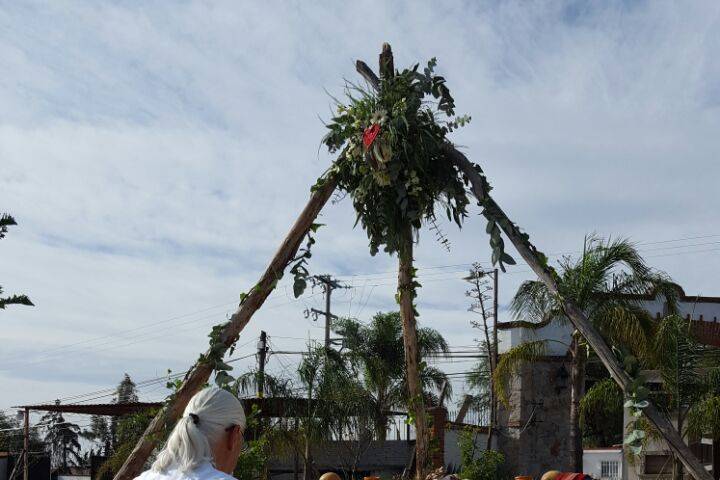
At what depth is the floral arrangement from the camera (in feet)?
21.5

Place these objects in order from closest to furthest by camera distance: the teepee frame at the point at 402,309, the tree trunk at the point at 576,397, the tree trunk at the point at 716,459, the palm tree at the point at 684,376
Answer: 1. the teepee frame at the point at 402,309
2. the palm tree at the point at 684,376
3. the tree trunk at the point at 716,459
4. the tree trunk at the point at 576,397

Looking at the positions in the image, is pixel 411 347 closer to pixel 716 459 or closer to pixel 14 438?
pixel 716 459

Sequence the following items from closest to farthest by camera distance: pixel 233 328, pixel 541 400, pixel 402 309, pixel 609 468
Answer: pixel 233 328
pixel 402 309
pixel 609 468
pixel 541 400

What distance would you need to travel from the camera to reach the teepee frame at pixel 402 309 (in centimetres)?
573

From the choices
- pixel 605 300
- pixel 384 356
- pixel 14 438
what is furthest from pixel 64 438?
pixel 605 300

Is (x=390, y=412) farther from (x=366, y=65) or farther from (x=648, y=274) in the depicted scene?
(x=366, y=65)

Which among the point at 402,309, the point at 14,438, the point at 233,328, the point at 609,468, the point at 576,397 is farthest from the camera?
the point at 14,438

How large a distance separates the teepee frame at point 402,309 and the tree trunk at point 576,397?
8614 mm

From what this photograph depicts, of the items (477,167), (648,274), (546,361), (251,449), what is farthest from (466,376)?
(477,167)

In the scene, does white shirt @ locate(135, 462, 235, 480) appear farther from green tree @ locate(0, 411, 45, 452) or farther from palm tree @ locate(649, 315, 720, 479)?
green tree @ locate(0, 411, 45, 452)

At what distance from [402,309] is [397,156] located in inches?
50.5

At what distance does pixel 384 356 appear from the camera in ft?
78.0

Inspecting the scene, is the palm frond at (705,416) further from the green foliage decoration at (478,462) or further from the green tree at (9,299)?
the green tree at (9,299)

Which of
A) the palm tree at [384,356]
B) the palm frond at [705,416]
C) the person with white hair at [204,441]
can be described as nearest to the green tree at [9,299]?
the person with white hair at [204,441]
